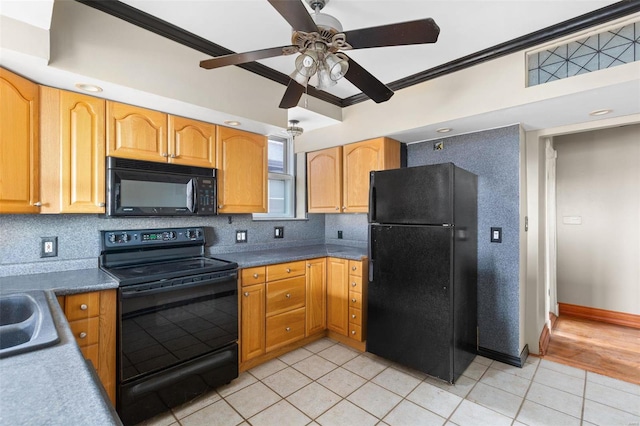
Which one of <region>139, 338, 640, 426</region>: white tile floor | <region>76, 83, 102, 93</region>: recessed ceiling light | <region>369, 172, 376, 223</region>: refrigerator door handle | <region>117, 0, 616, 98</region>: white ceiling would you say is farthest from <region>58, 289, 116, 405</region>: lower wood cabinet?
<region>369, 172, 376, 223</region>: refrigerator door handle

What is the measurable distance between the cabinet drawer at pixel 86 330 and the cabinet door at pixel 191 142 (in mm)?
1188

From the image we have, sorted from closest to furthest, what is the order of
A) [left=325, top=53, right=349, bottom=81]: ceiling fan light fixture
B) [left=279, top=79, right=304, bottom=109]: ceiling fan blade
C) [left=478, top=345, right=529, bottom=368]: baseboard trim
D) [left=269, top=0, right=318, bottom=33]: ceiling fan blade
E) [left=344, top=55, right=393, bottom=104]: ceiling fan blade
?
[left=269, top=0, right=318, bottom=33]: ceiling fan blade → [left=325, top=53, right=349, bottom=81]: ceiling fan light fixture → [left=344, top=55, right=393, bottom=104]: ceiling fan blade → [left=279, top=79, right=304, bottom=109]: ceiling fan blade → [left=478, top=345, right=529, bottom=368]: baseboard trim

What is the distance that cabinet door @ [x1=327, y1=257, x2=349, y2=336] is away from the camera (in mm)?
2973

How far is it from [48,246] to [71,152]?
2.13 feet

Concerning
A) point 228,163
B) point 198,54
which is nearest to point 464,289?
point 228,163

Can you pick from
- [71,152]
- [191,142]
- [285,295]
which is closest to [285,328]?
[285,295]

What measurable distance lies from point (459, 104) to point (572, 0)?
818 millimetres

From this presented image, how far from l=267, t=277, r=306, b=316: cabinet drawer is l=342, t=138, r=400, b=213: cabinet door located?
96cm

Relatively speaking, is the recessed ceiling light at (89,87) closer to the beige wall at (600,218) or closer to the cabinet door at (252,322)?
the cabinet door at (252,322)

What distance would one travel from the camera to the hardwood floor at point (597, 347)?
2.52 meters

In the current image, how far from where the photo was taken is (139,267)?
222cm

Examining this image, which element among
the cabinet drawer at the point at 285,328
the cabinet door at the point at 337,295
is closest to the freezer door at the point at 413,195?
the cabinet door at the point at 337,295

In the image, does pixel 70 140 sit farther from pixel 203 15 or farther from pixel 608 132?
pixel 608 132

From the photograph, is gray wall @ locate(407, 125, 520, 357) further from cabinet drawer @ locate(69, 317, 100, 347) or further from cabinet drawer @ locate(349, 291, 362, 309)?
cabinet drawer @ locate(69, 317, 100, 347)
